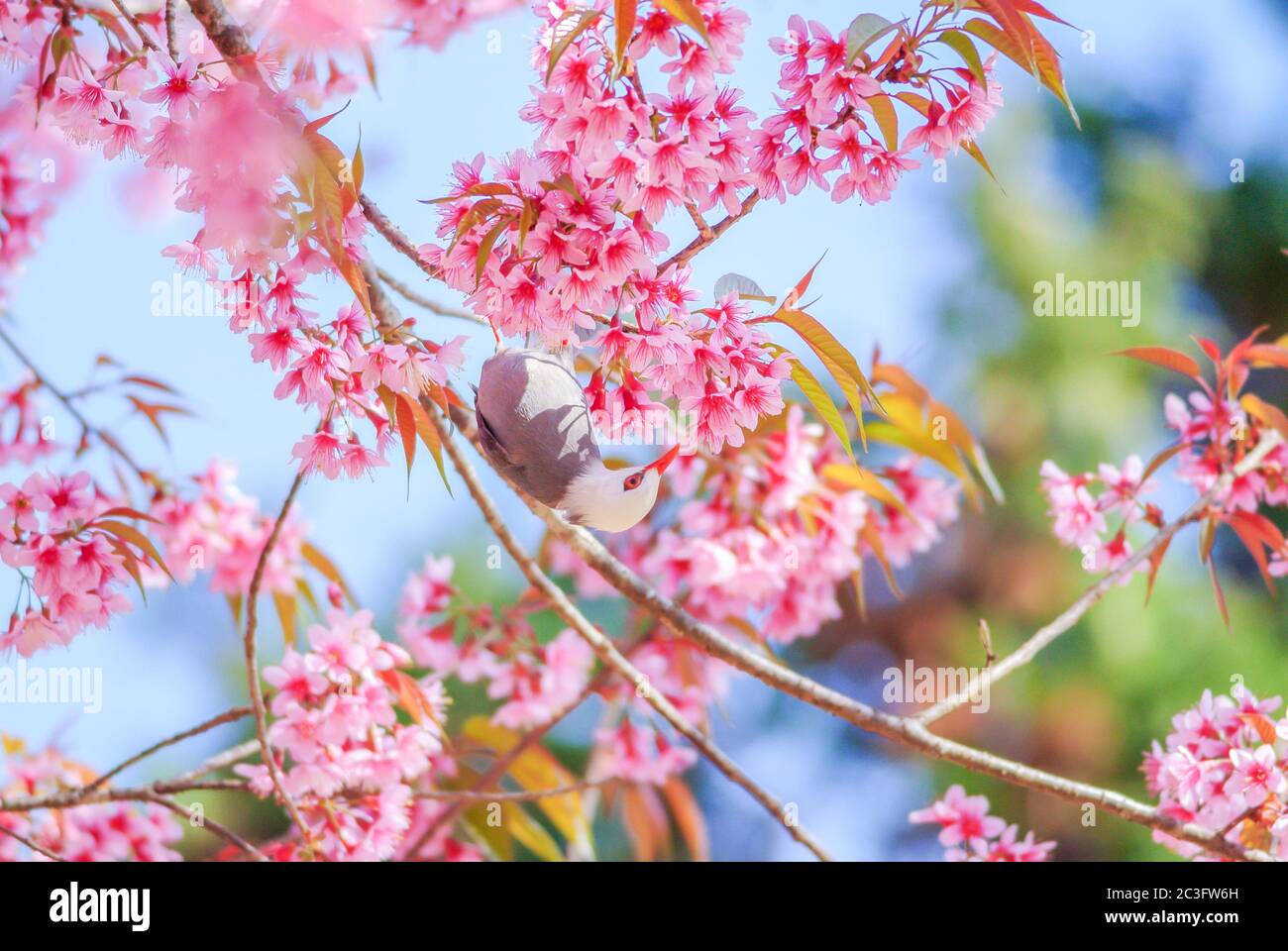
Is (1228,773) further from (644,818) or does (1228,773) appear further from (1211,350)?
(644,818)

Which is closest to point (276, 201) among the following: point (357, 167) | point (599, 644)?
point (357, 167)

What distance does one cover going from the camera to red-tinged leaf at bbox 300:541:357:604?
4.73 feet

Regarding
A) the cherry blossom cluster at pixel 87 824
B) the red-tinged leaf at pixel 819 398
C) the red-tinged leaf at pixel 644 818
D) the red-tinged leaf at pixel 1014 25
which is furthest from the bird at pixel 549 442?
the red-tinged leaf at pixel 644 818

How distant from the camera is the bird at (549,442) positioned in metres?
0.82

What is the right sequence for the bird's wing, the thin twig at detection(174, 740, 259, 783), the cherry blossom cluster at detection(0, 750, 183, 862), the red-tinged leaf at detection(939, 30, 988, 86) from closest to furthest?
1. the red-tinged leaf at detection(939, 30, 988, 86)
2. the bird's wing
3. the thin twig at detection(174, 740, 259, 783)
4. the cherry blossom cluster at detection(0, 750, 183, 862)

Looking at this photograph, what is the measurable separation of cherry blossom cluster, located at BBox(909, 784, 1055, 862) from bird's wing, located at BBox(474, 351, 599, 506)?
0.69 m

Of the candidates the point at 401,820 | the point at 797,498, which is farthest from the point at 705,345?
the point at 797,498

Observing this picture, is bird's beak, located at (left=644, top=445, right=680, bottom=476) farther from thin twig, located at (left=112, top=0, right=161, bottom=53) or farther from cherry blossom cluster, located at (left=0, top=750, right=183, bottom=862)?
cherry blossom cluster, located at (left=0, top=750, right=183, bottom=862)

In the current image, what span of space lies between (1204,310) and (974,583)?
7.94ft

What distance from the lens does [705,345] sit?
0.75m

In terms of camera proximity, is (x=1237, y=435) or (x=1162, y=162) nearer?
(x=1237, y=435)

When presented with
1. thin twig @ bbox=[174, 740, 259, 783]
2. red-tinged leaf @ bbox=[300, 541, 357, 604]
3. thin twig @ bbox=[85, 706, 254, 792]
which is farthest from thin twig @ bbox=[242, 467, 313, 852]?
red-tinged leaf @ bbox=[300, 541, 357, 604]

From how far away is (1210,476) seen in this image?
4.43 ft
